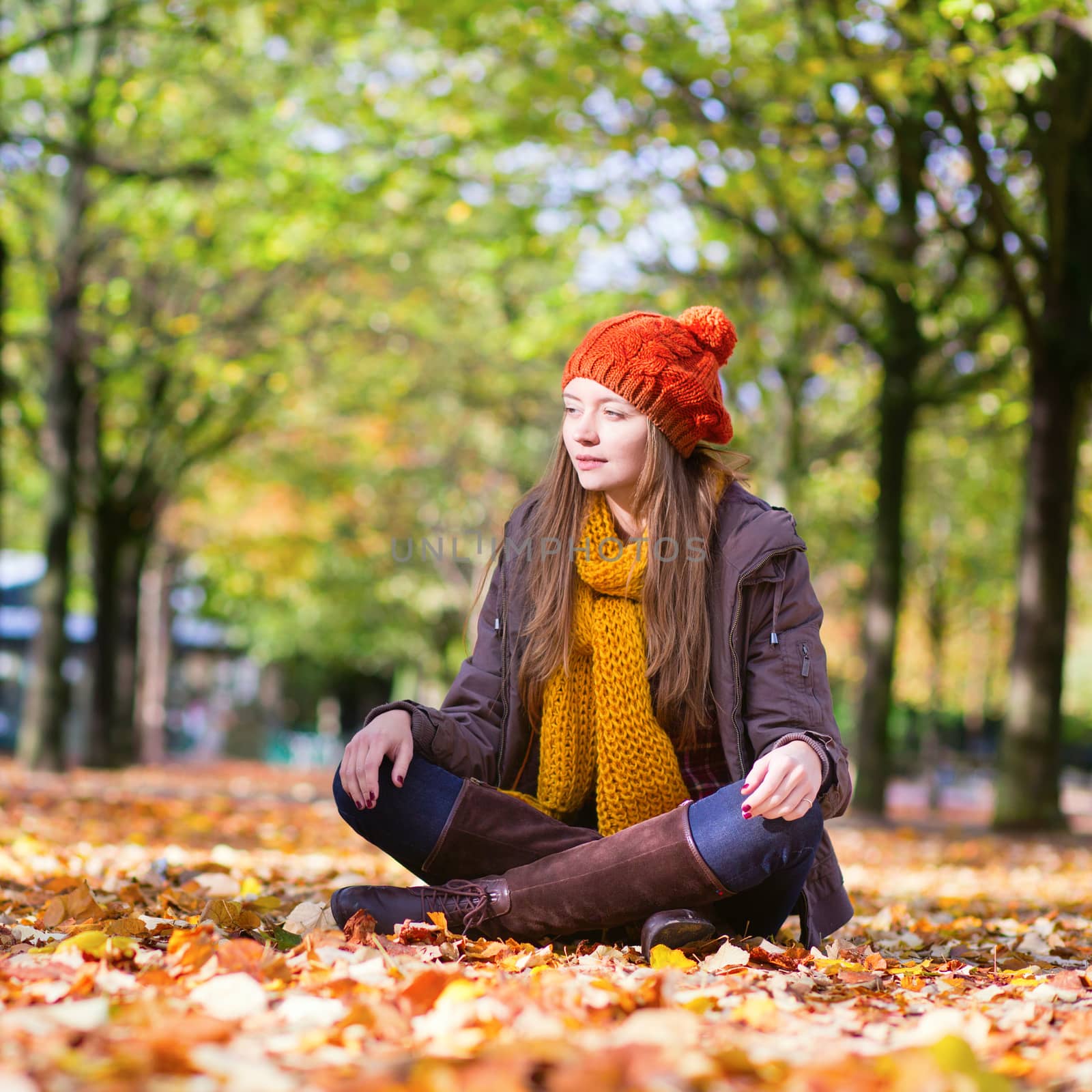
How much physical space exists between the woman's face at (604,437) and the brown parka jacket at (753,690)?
0.28m

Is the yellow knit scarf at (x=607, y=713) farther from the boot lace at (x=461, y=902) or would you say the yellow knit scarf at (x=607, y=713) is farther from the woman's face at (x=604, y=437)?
the boot lace at (x=461, y=902)

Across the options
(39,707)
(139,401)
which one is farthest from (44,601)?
(139,401)

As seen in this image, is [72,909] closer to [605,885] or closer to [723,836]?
[605,885]

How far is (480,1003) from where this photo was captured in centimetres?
212

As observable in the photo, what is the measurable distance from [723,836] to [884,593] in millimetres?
8599

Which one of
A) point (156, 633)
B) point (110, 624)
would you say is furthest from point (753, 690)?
point (156, 633)

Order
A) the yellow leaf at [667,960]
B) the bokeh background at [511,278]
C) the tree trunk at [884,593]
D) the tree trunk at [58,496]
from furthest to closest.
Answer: the tree trunk at [58,496]
the tree trunk at [884,593]
the bokeh background at [511,278]
the yellow leaf at [667,960]

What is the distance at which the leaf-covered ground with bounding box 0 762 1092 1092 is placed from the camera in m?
1.70

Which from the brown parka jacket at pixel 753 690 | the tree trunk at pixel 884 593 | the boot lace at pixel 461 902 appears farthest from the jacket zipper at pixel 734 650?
the tree trunk at pixel 884 593

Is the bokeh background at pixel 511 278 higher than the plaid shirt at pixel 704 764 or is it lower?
higher

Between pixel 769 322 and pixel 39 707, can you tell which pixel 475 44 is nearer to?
pixel 769 322

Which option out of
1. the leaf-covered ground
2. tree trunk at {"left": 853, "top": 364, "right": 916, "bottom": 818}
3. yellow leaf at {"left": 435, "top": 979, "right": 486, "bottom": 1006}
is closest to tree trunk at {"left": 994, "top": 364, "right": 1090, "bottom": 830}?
tree trunk at {"left": 853, "top": 364, "right": 916, "bottom": 818}

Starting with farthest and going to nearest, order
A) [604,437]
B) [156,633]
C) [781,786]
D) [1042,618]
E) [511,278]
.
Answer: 1. [156,633]
2. [511,278]
3. [1042,618]
4. [604,437]
5. [781,786]

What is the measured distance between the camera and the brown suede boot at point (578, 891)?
2910mm
